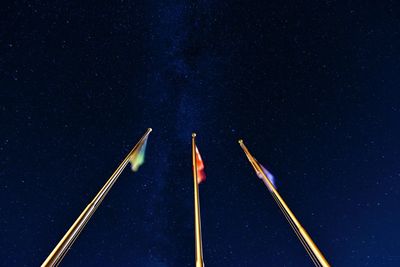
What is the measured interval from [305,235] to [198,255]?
1.44 meters

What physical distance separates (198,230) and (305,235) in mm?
1257

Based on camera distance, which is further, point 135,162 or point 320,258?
point 135,162

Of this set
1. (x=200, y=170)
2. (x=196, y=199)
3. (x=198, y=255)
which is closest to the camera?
(x=198, y=255)

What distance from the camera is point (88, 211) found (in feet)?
11.6

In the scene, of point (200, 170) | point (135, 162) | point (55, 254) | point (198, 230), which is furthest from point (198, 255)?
point (200, 170)

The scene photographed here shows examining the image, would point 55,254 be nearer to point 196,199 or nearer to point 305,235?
point 196,199

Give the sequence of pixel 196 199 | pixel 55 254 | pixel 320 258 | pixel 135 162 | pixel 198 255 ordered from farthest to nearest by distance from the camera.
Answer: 1. pixel 135 162
2. pixel 196 199
3. pixel 320 258
4. pixel 198 255
5. pixel 55 254

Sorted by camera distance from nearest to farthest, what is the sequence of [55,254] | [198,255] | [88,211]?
[55,254] < [198,255] < [88,211]

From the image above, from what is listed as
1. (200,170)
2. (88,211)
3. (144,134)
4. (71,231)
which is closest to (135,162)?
(144,134)

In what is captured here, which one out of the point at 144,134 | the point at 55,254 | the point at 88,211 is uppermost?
the point at 144,134

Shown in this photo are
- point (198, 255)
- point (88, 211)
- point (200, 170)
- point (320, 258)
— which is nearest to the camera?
point (198, 255)

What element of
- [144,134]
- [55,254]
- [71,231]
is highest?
[144,134]

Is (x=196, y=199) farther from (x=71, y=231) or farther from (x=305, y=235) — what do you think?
(x=71, y=231)

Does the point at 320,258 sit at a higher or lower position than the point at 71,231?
lower
